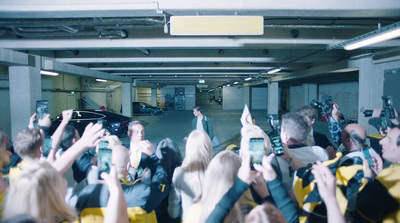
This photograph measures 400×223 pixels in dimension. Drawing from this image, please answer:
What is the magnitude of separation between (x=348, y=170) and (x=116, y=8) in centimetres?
385

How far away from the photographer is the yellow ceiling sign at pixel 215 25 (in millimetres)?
3617

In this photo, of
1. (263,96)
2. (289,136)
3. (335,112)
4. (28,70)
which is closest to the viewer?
(289,136)

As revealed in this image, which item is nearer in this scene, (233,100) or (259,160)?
(259,160)

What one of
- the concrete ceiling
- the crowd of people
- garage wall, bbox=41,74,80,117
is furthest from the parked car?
the crowd of people

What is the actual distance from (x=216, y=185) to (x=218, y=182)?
3cm

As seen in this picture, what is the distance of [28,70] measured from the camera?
24.7 ft

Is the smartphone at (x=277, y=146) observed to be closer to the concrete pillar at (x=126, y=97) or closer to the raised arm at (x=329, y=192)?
the raised arm at (x=329, y=192)

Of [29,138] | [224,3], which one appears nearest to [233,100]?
[224,3]

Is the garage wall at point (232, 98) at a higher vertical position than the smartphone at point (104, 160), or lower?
higher

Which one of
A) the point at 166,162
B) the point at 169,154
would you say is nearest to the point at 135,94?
the point at 169,154

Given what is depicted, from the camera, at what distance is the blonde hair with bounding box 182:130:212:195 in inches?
92.0

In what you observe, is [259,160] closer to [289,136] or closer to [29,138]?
[289,136]

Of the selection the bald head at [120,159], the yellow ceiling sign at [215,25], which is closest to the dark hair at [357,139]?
the yellow ceiling sign at [215,25]

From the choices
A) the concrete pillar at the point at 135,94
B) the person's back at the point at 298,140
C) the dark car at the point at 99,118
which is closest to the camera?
the person's back at the point at 298,140
